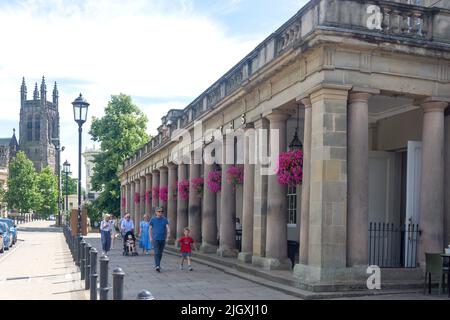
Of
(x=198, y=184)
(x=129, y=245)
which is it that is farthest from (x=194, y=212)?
(x=129, y=245)

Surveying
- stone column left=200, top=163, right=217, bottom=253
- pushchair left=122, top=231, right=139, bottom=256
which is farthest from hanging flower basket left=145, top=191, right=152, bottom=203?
stone column left=200, top=163, right=217, bottom=253

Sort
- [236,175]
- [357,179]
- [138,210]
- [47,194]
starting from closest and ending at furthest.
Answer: [357,179]
[236,175]
[138,210]
[47,194]

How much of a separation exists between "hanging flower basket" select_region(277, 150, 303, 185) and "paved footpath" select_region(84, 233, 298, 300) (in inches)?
95.5

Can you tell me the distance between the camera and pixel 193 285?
12.2 m

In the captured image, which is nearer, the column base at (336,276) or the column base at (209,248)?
the column base at (336,276)

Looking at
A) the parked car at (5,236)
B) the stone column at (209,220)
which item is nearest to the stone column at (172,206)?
the stone column at (209,220)

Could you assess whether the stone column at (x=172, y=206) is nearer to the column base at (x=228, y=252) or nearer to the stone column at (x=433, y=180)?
the column base at (x=228, y=252)

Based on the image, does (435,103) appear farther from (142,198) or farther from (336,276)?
(142,198)

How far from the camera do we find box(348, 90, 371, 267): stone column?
1091cm

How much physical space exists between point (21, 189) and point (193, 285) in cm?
8587

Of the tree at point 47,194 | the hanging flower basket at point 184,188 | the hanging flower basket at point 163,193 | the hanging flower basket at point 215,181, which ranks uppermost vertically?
the hanging flower basket at point 215,181

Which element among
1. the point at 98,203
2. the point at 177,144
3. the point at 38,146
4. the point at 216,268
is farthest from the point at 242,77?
the point at 38,146

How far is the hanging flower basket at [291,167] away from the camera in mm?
12367

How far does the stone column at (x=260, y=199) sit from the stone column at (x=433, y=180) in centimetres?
396
